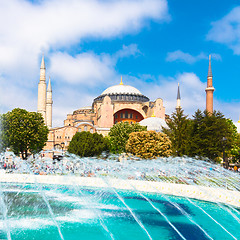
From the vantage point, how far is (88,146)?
38.2 metres

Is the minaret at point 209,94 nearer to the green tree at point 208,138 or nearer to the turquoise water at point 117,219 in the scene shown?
the green tree at point 208,138

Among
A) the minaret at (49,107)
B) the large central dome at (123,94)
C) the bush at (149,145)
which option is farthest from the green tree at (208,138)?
the large central dome at (123,94)

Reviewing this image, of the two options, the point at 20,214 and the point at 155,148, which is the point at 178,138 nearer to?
the point at 155,148

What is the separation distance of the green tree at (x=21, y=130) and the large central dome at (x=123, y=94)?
35.5m

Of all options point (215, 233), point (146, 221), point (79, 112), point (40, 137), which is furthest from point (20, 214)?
point (79, 112)

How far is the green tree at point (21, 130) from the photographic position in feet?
107

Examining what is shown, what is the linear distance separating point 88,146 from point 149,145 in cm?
1022

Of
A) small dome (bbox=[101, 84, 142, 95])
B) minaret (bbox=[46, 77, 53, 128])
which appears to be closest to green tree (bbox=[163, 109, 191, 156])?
minaret (bbox=[46, 77, 53, 128])

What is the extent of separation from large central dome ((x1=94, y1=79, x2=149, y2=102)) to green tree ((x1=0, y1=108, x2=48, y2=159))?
3549cm

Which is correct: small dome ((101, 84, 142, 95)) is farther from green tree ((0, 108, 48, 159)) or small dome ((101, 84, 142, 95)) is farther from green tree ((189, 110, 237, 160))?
green tree ((189, 110, 237, 160))

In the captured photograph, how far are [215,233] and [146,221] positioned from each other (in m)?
2.38

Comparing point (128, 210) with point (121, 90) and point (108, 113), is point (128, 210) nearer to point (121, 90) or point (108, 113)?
point (108, 113)

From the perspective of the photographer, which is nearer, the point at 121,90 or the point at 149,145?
the point at 149,145

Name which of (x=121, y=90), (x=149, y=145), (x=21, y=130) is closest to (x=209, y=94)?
(x=121, y=90)
